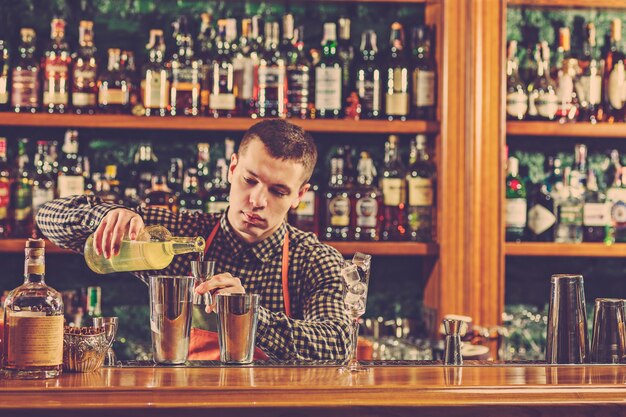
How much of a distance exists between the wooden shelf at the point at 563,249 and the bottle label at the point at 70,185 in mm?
1374

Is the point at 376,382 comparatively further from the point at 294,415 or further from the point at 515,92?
the point at 515,92

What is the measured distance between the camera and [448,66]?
2.91 metres

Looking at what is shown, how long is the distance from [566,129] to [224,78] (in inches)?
44.2

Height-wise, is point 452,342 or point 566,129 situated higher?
point 566,129

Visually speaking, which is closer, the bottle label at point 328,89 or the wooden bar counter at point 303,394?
the wooden bar counter at point 303,394

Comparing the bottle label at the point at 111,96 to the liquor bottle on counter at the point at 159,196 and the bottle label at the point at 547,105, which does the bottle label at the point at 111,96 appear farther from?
the bottle label at the point at 547,105

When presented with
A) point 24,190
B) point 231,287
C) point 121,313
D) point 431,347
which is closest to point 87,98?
point 24,190

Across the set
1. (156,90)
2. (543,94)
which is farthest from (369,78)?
(156,90)

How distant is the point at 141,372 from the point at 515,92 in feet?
6.45

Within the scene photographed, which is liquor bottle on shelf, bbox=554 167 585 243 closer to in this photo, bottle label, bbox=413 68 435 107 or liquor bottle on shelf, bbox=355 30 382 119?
bottle label, bbox=413 68 435 107

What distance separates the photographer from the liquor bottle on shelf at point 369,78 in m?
2.97

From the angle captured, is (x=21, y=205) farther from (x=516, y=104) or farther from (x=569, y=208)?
(x=569, y=208)

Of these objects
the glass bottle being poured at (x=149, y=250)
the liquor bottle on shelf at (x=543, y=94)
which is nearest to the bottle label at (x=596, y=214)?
the liquor bottle on shelf at (x=543, y=94)

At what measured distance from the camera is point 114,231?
5.53 feet
